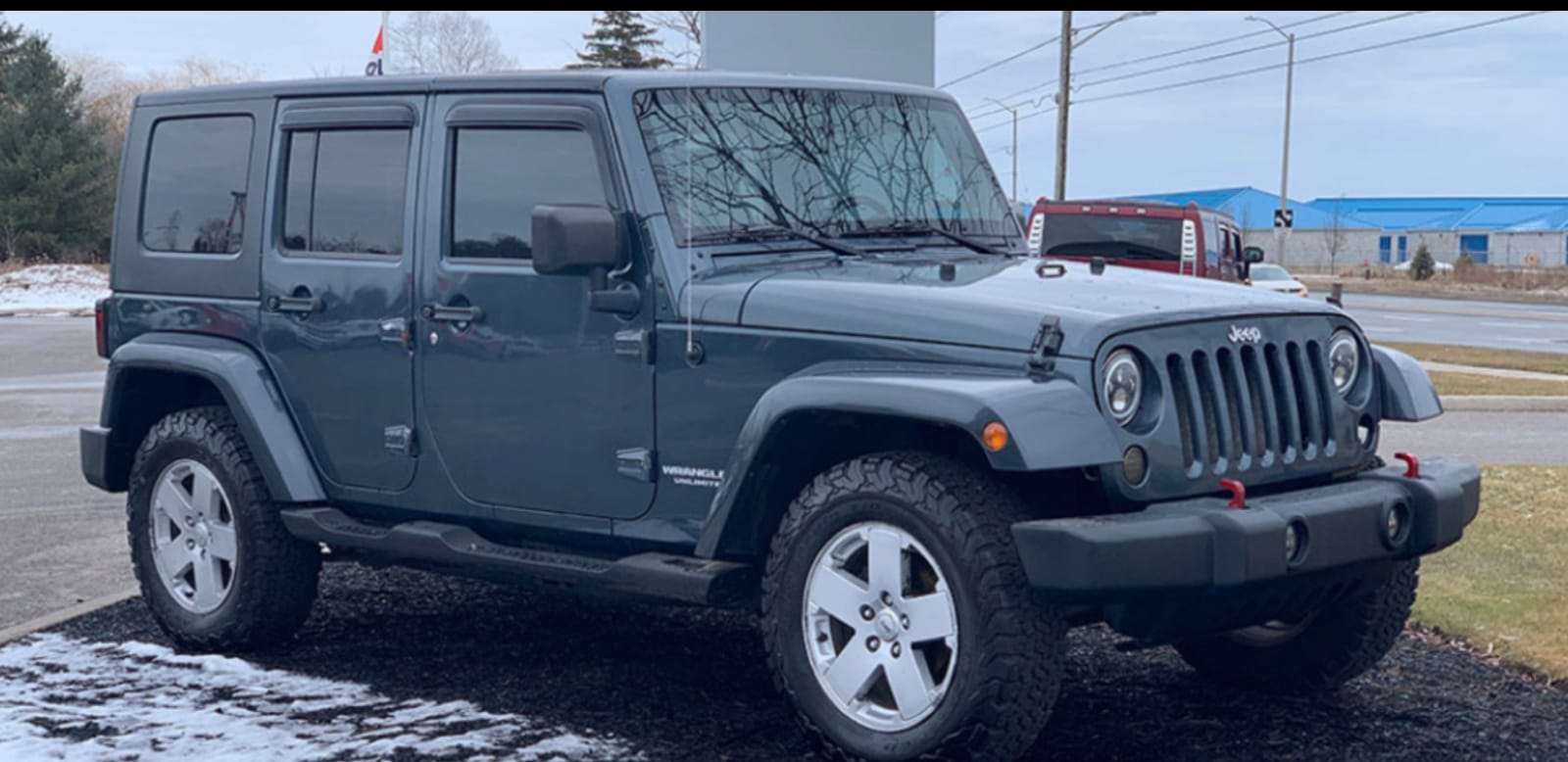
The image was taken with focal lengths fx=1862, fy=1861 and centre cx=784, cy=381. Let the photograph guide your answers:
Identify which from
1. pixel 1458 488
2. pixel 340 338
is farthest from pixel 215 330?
pixel 1458 488

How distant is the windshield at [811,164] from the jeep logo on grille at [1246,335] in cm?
138

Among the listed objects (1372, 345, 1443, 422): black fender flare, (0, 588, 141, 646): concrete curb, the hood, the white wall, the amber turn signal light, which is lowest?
(0, 588, 141, 646): concrete curb

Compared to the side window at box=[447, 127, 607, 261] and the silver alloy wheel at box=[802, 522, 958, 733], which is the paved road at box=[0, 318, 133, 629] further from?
the silver alloy wheel at box=[802, 522, 958, 733]

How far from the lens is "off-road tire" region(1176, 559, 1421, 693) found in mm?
5793

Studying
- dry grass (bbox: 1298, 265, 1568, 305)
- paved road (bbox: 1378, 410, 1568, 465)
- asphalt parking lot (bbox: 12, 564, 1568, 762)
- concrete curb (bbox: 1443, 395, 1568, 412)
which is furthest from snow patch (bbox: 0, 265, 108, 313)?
asphalt parking lot (bbox: 12, 564, 1568, 762)

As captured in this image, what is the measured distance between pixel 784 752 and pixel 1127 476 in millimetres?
1297

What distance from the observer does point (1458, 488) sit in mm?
5324

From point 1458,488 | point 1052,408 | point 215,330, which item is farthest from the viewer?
point 215,330

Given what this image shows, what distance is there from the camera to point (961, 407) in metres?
4.62

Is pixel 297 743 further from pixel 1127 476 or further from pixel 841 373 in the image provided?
pixel 1127 476

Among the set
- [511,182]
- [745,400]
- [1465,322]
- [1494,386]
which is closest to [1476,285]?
[1465,322]

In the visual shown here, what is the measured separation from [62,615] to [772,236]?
3.56 metres

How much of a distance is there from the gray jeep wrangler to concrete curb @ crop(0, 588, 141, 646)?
62 cm

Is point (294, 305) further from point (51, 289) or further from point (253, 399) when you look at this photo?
point (51, 289)
